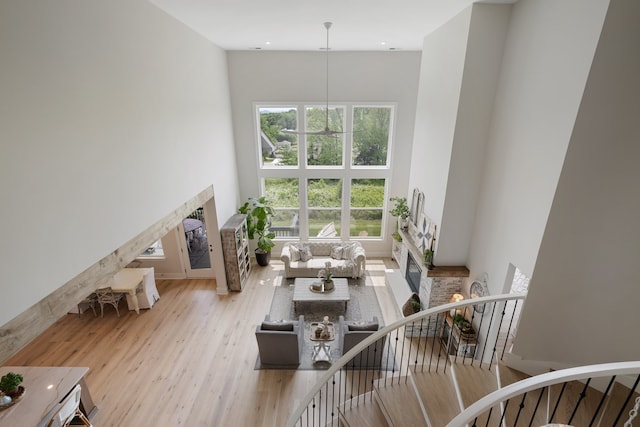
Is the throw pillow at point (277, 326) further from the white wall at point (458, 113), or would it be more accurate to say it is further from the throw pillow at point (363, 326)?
the white wall at point (458, 113)

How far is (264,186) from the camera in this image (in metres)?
9.11

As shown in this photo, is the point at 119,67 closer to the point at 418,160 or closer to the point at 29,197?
the point at 29,197

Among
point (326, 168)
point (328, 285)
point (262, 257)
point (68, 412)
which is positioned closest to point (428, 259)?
point (328, 285)

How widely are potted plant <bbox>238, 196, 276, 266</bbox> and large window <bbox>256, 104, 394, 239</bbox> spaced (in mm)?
533

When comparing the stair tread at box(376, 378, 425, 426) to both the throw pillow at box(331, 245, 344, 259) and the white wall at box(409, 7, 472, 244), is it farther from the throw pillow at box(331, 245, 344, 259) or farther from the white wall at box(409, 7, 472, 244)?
the throw pillow at box(331, 245, 344, 259)

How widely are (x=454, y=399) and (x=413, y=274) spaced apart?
157 inches

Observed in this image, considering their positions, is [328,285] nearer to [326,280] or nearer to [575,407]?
[326,280]

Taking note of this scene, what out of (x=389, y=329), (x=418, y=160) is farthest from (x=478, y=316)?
(x=418, y=160)

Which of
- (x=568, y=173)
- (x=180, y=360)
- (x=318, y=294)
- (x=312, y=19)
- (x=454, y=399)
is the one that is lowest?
(x=180, y=360)

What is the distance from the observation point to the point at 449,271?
577 centimetres

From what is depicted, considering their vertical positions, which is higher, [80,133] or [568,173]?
[80,133]

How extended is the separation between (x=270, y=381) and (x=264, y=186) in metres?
5.32

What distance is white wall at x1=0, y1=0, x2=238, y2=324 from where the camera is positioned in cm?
248

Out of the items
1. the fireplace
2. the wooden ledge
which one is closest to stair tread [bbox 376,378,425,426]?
the wooden ledge
